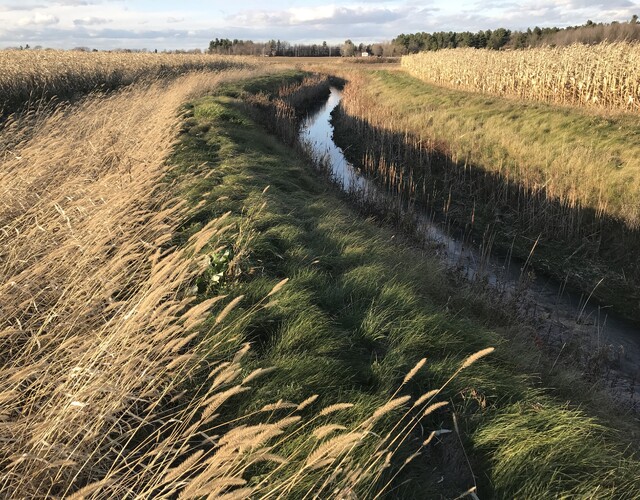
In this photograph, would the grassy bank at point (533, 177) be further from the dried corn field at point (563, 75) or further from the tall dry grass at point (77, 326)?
the tall dry grass at point (77, 326)

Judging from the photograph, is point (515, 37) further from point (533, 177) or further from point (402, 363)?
point (402, 363)

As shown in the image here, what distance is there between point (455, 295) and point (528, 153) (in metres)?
8.16

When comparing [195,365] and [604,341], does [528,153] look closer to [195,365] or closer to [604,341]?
[604,341]

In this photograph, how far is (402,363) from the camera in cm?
345

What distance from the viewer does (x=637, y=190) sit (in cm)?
915

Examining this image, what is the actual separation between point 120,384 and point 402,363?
208 cm

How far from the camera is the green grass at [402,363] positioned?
2.71 meters

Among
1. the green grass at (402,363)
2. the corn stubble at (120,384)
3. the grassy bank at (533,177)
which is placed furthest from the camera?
the grassy bank at (533,177)

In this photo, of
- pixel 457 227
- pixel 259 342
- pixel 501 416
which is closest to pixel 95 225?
pixel 259 342

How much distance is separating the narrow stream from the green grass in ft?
3.98

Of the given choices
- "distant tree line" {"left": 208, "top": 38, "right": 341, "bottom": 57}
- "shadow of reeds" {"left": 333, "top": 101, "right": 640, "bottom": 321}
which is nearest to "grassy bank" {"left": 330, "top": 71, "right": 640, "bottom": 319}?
"shadow of reeds" {"left": 333, "top": 101, "right": 640, "bottom": 321}

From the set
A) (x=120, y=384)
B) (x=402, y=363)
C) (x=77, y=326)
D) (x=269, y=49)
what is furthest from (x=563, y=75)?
(x=269, y=49)

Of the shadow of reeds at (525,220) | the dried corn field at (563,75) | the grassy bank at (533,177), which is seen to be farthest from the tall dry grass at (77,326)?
the dried corn field at (563,75)

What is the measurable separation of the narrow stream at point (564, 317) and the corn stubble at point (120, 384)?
3.65 metres
